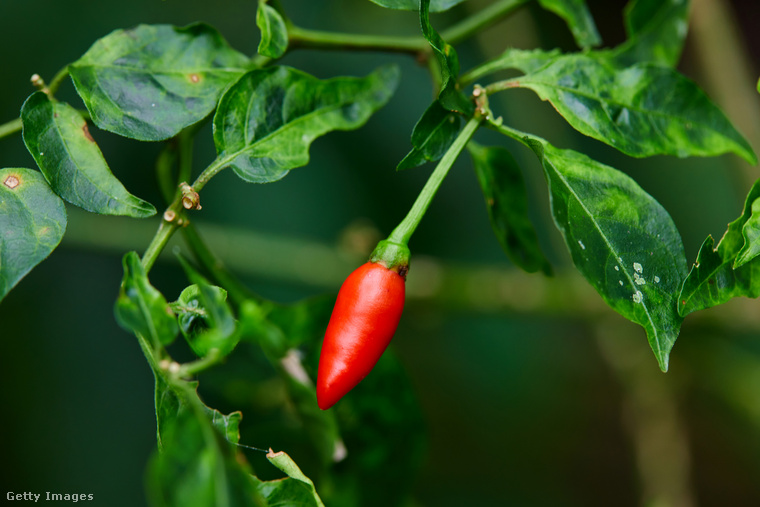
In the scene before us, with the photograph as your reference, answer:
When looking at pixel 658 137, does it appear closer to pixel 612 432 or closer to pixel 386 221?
pixel 386 221

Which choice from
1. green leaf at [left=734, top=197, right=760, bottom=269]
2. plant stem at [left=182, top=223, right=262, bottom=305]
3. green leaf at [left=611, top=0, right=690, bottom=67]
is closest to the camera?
green leaf at [left=734, top=197, right=760, bottom=269]

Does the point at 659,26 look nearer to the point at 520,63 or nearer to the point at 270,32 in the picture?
the point at 520,63

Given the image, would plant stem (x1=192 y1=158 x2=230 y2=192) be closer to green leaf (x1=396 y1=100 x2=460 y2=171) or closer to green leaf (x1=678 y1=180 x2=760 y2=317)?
green leaf (x1=396 y1=100 x2=460 y2=171)

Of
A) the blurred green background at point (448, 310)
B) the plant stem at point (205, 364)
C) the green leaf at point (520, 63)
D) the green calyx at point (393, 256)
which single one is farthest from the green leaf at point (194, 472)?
the blurred green background at point (448, 310)

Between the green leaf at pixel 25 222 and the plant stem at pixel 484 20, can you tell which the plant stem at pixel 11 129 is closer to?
the green leaf at pixel 25 222

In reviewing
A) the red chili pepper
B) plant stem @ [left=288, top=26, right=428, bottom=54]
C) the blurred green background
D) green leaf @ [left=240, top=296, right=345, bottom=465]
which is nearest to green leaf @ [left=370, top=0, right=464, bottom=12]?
plant stem @ [left=288, top=26, right=428, bottom=54]
